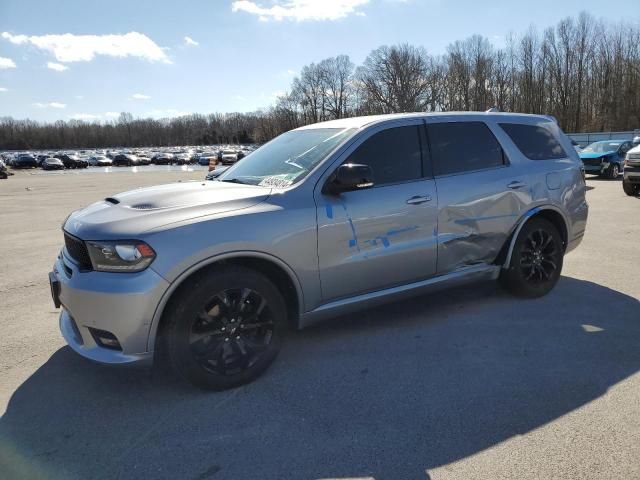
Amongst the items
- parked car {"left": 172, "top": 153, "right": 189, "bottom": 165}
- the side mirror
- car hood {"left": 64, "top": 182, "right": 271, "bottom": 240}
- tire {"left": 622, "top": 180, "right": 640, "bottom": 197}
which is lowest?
tire {"left": 622, "top": 180, "right": 640, "bottom": 197}

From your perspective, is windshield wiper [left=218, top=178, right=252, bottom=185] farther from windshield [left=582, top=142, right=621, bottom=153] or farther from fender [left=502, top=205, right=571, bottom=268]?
windshield [left=582, top=142, right=621, bottom=153]

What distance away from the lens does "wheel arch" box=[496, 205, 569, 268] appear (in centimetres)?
465

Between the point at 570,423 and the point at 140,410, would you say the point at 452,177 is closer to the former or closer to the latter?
the point at 570,423

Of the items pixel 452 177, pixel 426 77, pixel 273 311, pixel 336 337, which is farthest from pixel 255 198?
pixel 426 77

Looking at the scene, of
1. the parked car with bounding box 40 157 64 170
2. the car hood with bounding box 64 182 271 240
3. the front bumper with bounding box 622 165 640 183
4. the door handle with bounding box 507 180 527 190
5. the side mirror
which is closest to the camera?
the car hood with bounding box 64 182 271 240

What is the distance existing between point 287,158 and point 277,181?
46 cm

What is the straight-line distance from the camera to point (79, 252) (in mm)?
3188

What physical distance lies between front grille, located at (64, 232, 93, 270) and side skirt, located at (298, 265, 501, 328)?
4.91 feet

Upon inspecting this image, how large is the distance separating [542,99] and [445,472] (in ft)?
262

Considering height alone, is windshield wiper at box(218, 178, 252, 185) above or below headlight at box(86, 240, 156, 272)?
above

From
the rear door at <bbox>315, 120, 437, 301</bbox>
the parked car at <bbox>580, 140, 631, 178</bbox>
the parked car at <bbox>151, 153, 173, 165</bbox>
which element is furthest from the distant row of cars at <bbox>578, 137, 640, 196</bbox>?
the parked car at <bbox>151, 153, 173, 165</bbox>

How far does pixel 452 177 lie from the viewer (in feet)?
13.9

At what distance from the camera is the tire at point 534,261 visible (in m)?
4.74

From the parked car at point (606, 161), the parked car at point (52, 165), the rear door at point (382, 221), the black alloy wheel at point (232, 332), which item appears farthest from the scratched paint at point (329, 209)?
the parked car at point (52, 165)
